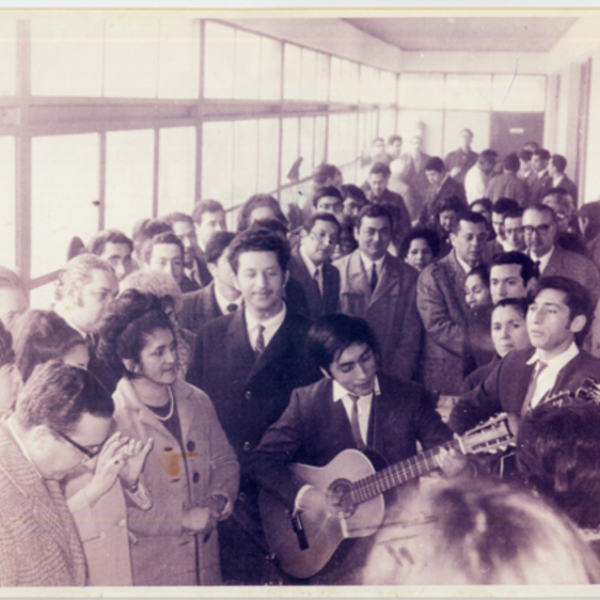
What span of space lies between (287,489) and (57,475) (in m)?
0.83

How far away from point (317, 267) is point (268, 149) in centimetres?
48

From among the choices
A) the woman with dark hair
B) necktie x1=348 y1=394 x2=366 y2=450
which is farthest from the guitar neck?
the woman with dark hair

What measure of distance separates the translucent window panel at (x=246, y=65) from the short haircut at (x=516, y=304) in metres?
1.18

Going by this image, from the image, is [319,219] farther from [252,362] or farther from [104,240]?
[104,240]

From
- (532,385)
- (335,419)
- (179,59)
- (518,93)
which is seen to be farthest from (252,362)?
(518,93)

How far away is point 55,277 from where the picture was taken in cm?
318

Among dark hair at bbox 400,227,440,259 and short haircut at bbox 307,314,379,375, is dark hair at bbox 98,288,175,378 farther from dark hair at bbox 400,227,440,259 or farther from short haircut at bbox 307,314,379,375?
dark hair at bbox 400,227,440,259

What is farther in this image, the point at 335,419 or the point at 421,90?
the point at 421,90

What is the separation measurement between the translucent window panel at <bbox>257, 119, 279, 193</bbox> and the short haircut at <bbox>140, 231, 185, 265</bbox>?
15.1 inches

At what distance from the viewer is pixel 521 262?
3201mm

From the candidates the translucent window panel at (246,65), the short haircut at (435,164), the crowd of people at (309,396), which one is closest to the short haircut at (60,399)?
the crowd of people at (309,396)

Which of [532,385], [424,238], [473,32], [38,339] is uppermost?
[473,32]

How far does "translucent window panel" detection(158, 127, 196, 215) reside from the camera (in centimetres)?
322

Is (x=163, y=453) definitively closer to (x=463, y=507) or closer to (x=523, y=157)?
(x=463, y=507)
